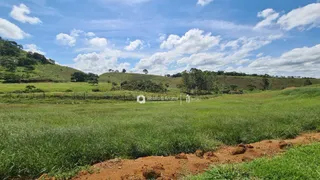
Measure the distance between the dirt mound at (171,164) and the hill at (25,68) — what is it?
116830 mm

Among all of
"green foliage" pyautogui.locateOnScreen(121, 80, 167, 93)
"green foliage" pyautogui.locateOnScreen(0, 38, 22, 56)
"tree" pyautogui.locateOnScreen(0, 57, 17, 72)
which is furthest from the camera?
"green foliage" pyautogui.locateOnScreen(0, 38, 22, 56)

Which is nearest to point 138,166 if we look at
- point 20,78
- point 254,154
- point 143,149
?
point 143,149

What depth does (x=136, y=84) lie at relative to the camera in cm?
11831

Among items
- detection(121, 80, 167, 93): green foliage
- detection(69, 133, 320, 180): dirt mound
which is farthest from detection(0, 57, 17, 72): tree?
detection(69, 133, 320, 180): dirt mound

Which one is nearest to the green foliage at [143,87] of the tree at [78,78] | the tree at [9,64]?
the tree at [78,78]

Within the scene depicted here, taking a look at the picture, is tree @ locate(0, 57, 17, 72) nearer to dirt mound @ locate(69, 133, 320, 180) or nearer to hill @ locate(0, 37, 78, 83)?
hill @ locate(0, 37, 78, 83)

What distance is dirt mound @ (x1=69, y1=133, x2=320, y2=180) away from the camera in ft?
25.5

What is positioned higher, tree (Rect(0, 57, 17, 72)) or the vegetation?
tree (Rect(0, 57, 17, 72))

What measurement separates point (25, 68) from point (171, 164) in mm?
162160

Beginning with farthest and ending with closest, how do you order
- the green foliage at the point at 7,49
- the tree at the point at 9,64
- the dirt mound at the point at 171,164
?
1. the green foliage at the point at 7,49
2. the tree at the point at 9,64
3. the dirt mound at the point at 171,164

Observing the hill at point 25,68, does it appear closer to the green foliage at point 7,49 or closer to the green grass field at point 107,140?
the green foliage at point 7,49

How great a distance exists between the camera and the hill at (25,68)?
119725 mm

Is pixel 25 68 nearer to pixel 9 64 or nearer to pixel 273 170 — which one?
pixel 9 64

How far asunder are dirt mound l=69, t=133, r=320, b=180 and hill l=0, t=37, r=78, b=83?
383 ft
